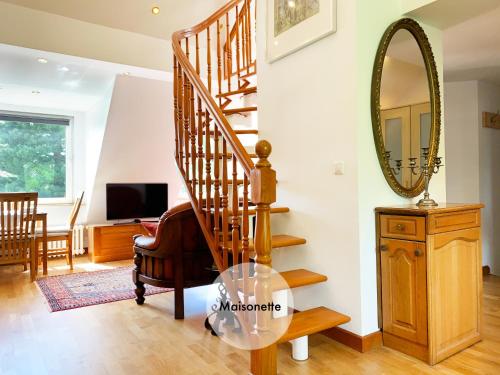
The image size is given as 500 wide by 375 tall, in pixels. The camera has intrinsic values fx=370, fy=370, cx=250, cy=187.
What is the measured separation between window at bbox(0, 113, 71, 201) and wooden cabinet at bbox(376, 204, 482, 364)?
5.65 metres

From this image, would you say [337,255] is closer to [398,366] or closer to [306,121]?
[398,366]

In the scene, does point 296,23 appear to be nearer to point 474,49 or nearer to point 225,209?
point 225,209

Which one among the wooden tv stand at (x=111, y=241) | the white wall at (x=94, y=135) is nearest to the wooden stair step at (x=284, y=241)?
the white wall at (x=94, y=135)

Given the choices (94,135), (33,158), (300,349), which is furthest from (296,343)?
(33,158)

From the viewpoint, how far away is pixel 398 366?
7.02ft

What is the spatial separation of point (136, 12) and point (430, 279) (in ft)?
13.0

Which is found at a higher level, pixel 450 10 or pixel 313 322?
pixel 450 10

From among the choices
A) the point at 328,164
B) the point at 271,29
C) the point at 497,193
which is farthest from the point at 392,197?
the point at 497,193

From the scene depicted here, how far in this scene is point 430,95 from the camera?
2.84 metres

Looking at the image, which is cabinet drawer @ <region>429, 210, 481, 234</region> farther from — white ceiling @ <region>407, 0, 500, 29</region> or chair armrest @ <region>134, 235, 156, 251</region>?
chair armrest @ <region>134, 235, 156, 251</region>

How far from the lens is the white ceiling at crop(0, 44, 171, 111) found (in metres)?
3.98

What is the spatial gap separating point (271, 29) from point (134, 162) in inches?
137

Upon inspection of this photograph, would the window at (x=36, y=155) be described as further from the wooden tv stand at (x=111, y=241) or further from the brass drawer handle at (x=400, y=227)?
the brass drawer handle at (x=400, y=227)

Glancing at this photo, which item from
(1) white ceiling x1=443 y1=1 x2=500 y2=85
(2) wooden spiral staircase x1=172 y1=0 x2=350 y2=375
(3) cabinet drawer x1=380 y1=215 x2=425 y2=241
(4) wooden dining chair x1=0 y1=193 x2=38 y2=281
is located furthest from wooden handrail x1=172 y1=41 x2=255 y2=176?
(4) wooden dining chair x1=0 y1=193 x2=38 y2=281
